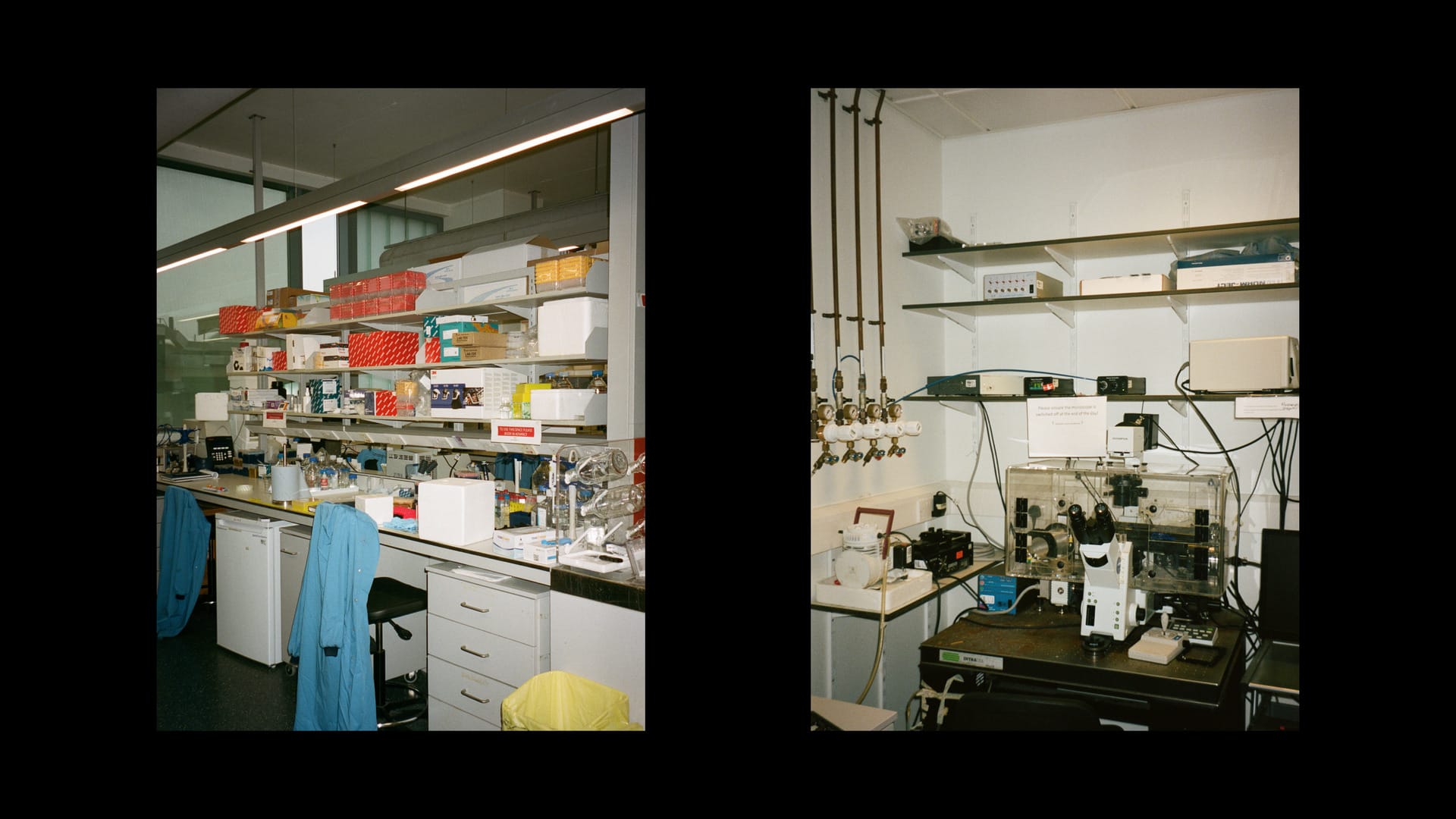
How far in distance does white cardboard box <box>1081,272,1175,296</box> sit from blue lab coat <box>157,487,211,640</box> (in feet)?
14.7

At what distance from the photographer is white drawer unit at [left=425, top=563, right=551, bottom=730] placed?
8.64ft

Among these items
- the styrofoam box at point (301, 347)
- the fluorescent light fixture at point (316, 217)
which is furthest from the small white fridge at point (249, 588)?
the fluorescent light fixture at point (316, 217)

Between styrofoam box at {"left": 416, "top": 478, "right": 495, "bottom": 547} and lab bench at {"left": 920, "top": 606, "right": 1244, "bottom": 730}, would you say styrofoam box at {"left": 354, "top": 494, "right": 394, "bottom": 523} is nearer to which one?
styrofoam box at {"left": 416, "top": 478, "right": 495, "bottom": 547}

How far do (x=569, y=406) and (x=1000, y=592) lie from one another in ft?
6.21

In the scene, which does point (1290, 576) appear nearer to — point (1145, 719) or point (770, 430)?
point (1145, 719)

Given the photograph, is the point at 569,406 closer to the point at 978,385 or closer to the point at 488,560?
the point at 488,560

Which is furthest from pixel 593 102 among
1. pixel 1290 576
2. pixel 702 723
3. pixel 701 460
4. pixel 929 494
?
pixel 1290 576

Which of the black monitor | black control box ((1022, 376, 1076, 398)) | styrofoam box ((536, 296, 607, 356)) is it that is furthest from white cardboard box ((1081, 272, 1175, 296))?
styrofoam box ((536, 296, 607, 356))

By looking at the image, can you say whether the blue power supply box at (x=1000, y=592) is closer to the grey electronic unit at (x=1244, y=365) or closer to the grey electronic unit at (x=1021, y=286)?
the grey electronic unit at (x=1244, y=365)

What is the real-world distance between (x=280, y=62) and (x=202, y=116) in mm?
4541

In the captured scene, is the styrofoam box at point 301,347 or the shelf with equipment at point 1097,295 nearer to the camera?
the shelf with equipment at point 1097,295

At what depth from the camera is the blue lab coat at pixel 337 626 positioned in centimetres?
273

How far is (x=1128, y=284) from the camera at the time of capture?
3.13 metres

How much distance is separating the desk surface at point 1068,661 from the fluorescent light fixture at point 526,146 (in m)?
1.97
